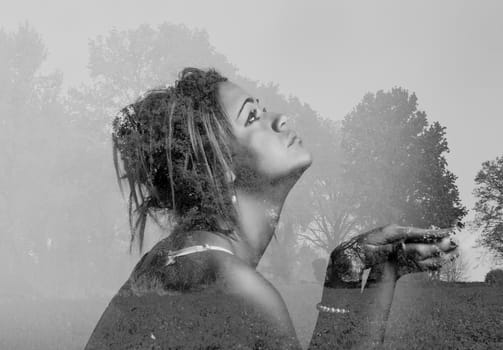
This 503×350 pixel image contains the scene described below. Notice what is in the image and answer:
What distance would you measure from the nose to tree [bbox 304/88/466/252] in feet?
47.0

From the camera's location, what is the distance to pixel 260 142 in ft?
6.03

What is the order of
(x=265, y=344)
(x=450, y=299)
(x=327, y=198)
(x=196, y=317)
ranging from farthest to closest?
(x=327, y=198) → (x=450, y=299) → (x=196, y=317) → (x=265, y=344)

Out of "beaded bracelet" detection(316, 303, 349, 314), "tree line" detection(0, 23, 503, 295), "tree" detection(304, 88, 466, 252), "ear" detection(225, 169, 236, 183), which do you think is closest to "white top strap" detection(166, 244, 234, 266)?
"ear" detection(225, 169, 236, 183)

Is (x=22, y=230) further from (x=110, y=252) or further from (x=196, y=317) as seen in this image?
(x=196, y=317)

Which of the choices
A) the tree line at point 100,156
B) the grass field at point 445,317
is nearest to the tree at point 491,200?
the grass field at point 445,317

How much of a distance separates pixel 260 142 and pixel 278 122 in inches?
4.4

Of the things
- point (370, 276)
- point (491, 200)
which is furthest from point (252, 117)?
point (491, 200)

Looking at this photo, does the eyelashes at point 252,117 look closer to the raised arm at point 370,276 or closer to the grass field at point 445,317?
the raised arm at point 370,276

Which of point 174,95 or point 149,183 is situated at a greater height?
point 174,95

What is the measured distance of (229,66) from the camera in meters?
27.5

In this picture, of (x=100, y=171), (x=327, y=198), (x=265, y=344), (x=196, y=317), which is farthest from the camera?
(x=327, y=198)

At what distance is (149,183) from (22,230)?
30.4 metres

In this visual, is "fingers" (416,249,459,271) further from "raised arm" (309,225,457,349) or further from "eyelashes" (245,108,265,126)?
"eyelashes" (245,108,265,126)

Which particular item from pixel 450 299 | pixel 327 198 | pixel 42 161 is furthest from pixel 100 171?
pixel 450 299
